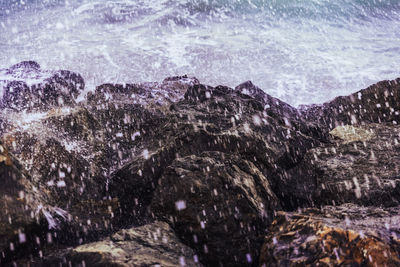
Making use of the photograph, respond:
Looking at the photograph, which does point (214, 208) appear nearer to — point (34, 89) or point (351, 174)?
point (351, 174)

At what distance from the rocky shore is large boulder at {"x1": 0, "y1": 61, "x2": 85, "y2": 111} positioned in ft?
0.20

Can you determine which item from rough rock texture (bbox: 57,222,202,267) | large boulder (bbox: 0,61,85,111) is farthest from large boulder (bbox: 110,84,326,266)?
large boulder (bbox: 0,61,85,111)

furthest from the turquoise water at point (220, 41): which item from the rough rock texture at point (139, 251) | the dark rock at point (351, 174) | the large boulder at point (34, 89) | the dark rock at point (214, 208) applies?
the rough rock texture at point (139, 251)

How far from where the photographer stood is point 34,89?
4.12m

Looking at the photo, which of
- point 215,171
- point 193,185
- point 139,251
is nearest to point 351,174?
point 215,171

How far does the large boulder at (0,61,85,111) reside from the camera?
11.9 ft

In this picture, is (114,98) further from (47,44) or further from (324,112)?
(47,44)

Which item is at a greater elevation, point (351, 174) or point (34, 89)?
point (34, 89)

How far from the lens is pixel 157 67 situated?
10312 mm

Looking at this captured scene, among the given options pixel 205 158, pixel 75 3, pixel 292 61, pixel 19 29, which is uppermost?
pixel 75 3

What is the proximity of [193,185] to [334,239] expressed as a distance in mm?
804

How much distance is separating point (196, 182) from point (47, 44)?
1240 centimetres

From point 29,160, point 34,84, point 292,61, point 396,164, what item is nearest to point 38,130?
point 29,160

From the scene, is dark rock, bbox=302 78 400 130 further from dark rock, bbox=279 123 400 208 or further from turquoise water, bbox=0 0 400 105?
turquoise water, bbox=0 0 400 105
